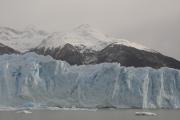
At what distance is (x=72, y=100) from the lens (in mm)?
58125

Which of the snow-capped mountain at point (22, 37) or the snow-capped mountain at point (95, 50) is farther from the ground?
the snow-capped mountain at point (22, 37)

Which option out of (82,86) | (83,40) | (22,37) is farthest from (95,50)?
(82,86)

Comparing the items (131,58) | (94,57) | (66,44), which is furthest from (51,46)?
→ (131,58)

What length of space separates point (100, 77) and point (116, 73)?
2.04m

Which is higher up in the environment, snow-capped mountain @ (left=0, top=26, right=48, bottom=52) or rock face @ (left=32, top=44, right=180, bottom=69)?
snow-capped mountain @ (left=0, top=26, right=48, bottom=52)

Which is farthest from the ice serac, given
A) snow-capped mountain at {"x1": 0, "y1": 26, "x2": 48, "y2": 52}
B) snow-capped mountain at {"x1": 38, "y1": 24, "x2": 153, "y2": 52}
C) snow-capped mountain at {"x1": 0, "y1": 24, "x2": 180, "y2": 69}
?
snow-capped mountain at {"x1": 0, "y1": 26, "x2": 48, "y2": 52}

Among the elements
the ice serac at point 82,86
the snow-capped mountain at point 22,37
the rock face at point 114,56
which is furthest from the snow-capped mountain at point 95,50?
the ice serac at point 82,86

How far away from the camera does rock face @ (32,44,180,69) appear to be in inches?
3349

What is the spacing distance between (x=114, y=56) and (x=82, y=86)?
29.6m

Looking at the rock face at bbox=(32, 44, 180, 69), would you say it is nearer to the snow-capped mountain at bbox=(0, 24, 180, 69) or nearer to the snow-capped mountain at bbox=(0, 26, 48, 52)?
the snow-capped mountain at bbox=(0, 24, 180, 69)

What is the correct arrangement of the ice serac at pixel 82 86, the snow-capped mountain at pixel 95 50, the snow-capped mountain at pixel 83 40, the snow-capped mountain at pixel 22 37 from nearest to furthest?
the ice serac at pixel 82 86 < the snow-capped mountain at pixel 95 50 < the snow-capped mountain at pixel 83 40 < the snow-capped mountain at pixel 22 37

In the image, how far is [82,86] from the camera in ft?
193

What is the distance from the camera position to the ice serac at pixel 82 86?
185 ft

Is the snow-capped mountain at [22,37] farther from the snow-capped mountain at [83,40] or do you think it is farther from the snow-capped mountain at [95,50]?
the snow-capped mountain at [83,40]
